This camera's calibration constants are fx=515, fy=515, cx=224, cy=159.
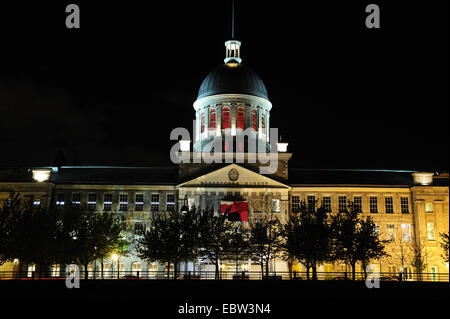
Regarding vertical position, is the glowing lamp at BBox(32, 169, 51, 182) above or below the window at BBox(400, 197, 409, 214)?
above

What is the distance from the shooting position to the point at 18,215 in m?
46.1

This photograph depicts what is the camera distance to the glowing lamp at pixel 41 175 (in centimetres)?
5906

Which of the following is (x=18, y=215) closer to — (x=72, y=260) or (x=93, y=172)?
(x=72, y=260)

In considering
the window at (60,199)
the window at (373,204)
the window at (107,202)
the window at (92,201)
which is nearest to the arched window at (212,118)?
the window at (107,202)

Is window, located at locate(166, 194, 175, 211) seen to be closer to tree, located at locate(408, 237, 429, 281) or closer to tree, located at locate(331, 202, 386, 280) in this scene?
tree, located at locate(331, 202, 386, 280)

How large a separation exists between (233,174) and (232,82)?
1567 centimetres

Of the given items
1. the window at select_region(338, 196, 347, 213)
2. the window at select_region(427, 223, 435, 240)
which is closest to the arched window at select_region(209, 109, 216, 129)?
the window at select_region(338, 196, 347, 213)

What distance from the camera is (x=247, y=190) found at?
188 feet

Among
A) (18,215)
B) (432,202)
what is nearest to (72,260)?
(18,215)

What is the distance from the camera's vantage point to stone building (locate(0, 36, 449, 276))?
57.2m

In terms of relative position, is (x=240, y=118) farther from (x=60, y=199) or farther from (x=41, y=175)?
(x=41, y=175)

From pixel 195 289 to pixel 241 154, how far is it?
88.0 ft

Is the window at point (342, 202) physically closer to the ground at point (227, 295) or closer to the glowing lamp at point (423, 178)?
the glowing lamp at point (423, 178)

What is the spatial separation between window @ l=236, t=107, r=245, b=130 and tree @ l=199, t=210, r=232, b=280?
60.0 ft
